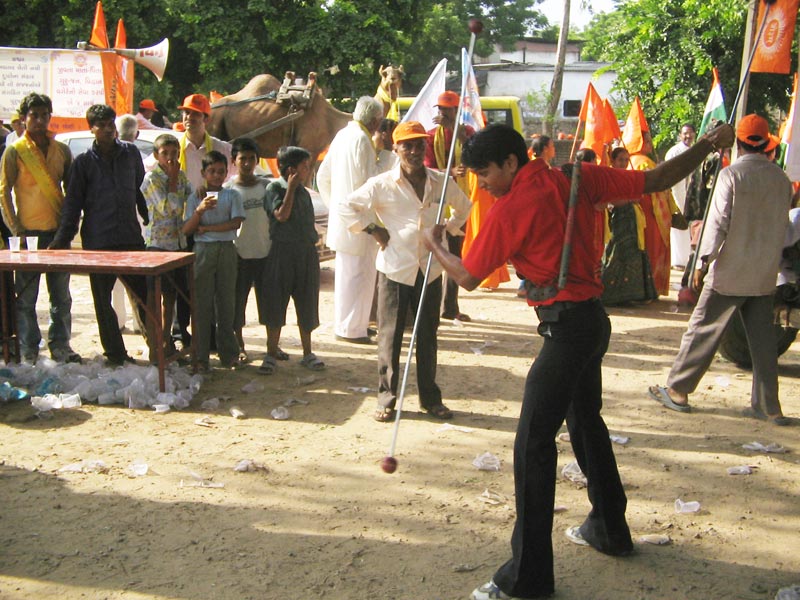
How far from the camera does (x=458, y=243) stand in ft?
30.0

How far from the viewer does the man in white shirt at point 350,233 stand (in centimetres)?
798

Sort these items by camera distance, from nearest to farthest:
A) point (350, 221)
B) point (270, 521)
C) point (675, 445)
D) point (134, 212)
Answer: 1. point (270, 521)
2. point (675, 445)
3. point (350, 221)
4. point (134, 212)

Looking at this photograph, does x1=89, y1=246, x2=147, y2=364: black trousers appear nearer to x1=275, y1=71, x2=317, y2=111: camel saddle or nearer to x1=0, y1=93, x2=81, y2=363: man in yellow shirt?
x1=0, y1=93, x2=81, y2=363: man in yellow shirt

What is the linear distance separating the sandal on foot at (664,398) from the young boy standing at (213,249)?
3235 millimetres

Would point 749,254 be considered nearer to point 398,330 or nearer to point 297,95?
point 398,330

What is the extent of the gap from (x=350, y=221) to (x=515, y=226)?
265cm

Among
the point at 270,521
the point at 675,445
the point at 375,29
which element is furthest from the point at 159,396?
the point at 375,29

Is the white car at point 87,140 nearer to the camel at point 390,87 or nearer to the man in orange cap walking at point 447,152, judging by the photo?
the camel at point 390,87

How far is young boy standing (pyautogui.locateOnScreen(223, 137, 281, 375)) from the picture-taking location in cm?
721

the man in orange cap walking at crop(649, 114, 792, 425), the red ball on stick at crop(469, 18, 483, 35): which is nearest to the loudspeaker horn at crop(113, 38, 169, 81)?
the red ball on stick at crop(469, 18, 483, 35)

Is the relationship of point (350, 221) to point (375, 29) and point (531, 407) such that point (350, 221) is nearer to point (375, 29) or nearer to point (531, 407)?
point (531, 407)

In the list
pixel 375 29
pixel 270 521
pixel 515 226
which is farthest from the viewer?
pixel 375 29

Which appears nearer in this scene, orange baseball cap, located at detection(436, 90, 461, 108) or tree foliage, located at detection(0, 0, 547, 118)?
orange baseball cap, located at detection(436, 90, 461, 108)

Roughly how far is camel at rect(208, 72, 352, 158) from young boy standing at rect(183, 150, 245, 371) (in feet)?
21.3
